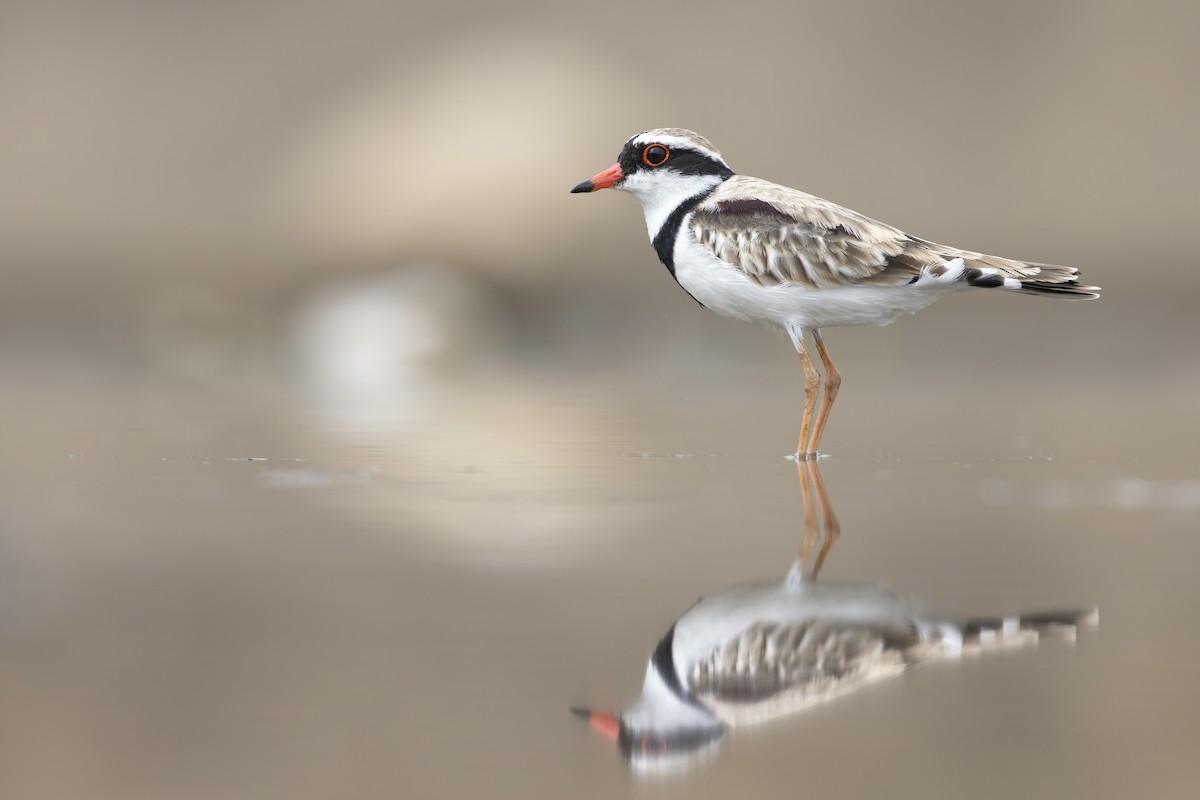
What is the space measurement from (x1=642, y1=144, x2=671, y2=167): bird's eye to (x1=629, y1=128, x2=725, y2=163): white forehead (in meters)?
0.03

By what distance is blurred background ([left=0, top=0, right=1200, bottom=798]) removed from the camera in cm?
324

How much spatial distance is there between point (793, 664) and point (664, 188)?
4890 millimetres

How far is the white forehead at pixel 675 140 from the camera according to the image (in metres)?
8.19

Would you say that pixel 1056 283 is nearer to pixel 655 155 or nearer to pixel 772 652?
pixel 655 155

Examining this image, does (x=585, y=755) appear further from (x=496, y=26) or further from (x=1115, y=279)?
(x=496, y=26)

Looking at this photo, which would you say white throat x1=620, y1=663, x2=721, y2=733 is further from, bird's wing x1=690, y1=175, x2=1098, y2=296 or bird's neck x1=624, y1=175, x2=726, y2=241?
bird's neck x1=624, y1=175, x2=726, y2=241

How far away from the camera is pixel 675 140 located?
818 centimetres

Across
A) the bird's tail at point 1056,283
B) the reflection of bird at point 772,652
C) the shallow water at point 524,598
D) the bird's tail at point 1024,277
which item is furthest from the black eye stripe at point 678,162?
the reflection of bird at point 772,652

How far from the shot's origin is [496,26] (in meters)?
16.2

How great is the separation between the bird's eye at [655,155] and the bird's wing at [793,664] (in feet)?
15.2

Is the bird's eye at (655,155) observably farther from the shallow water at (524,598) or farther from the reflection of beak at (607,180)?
the shallow water at (524,598)

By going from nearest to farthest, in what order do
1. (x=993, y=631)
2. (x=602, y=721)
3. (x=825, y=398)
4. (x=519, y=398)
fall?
1. (x=602, y=721)
2. (x=993, y=631)
3. (x=825, y=398)
4. (x=519, y=398)

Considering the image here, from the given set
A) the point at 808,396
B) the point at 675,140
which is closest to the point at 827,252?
the point at 808,396

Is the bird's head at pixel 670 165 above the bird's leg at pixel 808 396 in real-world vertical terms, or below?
above
